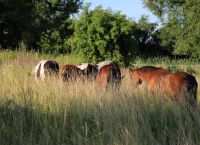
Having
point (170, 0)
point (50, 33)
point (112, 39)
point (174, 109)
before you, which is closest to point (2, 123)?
point (174, 109)

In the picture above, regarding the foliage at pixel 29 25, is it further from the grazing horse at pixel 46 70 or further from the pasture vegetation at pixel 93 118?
the pasture vegetation at pixel 93 118

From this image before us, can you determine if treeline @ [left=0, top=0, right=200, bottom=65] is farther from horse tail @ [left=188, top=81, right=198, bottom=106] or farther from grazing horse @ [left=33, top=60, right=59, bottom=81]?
horse tail @ [left=188, top=81, right=198, bottom=106]

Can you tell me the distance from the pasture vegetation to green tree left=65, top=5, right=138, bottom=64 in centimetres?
786

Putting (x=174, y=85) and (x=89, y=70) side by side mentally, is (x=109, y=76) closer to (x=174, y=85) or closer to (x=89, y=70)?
(x=89, y=70)

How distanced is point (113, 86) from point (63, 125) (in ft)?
8.09

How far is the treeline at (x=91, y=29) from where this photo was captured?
1688 cm

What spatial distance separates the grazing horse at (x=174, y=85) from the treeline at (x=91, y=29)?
7.53m

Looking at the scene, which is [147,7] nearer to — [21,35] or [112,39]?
[21,35]

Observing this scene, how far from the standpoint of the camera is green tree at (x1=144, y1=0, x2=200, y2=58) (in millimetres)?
31375

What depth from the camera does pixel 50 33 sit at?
140ft

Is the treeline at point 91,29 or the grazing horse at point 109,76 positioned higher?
the treeline at point 91,29

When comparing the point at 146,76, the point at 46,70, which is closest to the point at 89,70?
the point at 46,70

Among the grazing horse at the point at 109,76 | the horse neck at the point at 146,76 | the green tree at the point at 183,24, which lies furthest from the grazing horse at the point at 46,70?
the green tree at the point at 183,24

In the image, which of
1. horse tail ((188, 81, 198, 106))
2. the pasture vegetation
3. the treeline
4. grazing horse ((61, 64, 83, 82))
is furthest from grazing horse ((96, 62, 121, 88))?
the treeline
